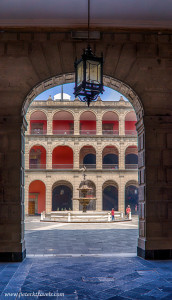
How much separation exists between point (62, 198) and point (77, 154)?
4810mm

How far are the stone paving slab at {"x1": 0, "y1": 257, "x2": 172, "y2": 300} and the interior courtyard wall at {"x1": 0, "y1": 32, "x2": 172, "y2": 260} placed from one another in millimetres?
639

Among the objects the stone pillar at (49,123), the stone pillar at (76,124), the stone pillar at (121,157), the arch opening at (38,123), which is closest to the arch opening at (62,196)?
the stone pillar at (49,123)

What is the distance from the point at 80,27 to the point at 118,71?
4.05 ft

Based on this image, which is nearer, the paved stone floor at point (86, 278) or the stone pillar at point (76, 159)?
the paved stone floor at point (86, 278)

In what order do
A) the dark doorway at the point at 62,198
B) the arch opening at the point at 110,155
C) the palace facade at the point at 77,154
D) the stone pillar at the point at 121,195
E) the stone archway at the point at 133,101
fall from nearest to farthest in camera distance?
the stone archway at the point at 133,101 → the stone pillar at the point at 121,195 → the palace facade at the point at 77,154 → the dark doorway at the point at 62,198 → the arch opening at the point at 110,155

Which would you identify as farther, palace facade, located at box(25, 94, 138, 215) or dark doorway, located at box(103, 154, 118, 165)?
dark doorway, located at box(103, 154, 118, 165)

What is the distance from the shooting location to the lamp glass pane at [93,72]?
4.56 m

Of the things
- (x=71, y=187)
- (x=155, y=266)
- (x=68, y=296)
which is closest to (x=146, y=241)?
(x=155, y=266)

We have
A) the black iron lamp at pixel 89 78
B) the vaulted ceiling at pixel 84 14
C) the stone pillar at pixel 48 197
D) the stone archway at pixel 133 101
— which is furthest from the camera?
the stone pillar at pixel 48 197

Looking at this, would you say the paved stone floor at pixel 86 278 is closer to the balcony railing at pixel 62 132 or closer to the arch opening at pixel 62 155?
the arch opening at pixel 62 155

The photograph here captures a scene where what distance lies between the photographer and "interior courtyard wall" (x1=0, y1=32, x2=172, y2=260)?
6.34 m

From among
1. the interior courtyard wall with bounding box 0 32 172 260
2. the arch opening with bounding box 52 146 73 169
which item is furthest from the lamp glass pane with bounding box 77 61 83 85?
the arch opening with bounding box 52 146 73 169

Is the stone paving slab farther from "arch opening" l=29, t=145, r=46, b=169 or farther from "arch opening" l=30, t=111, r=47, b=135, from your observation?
"arch opening" l=30, t=111, r=47, b=135

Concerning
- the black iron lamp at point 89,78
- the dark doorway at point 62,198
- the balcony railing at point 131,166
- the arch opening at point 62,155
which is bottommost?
the dark doorway at point 62,198
